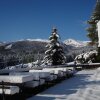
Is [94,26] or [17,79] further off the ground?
[94,26]

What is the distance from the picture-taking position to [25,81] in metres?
11.6

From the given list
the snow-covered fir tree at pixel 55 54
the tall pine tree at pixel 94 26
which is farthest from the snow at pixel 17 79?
the snow-covered fir tree at pixel 55 54

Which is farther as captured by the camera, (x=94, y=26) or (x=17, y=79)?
(x=94, y=26)

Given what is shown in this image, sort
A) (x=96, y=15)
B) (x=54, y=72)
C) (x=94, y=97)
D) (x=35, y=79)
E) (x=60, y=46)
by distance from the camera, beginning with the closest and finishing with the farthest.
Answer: (x=94, y=97)
(x=35, y=79)
(x=54, y=72)
(x=96, y=15)
(x=60, y=46)

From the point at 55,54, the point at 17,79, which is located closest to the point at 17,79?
the point at 17,79

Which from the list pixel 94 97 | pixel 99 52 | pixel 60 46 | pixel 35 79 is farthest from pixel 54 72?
pixel 60 46

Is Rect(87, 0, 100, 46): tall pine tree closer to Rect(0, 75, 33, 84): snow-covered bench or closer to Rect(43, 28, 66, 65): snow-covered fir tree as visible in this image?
Rect(43, 28, 66, 65): snow-covered fir tree

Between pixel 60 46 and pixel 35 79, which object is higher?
pixel 60 46

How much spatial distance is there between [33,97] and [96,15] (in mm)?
24575

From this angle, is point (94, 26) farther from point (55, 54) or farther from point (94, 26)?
point (55, 54)

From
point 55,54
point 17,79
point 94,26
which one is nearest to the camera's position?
point 17,79

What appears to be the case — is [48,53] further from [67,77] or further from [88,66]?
[67,77]

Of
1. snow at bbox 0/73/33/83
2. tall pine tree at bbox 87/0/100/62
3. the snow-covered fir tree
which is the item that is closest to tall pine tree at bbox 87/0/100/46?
tall pine tree at bbox 87/0/100/62

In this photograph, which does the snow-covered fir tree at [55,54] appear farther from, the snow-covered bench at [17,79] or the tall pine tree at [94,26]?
the snow-covered bench at [17,79]
